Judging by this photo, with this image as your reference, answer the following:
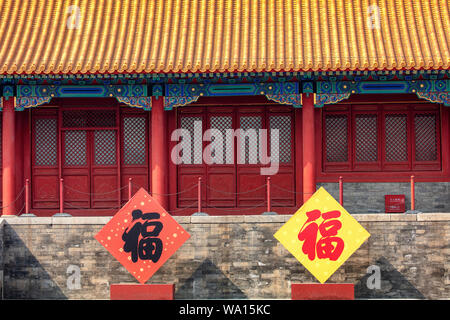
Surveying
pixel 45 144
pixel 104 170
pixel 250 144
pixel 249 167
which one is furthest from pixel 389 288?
pixel 45 144

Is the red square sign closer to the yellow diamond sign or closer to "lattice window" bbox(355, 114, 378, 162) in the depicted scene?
the yellow diamond sign

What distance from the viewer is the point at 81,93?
14.2 meters

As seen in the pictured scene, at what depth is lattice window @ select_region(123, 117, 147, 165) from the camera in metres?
14.6

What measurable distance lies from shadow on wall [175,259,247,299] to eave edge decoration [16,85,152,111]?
392 cm

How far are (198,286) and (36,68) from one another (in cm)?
548

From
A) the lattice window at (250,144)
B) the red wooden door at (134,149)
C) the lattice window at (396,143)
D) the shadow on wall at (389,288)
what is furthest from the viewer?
the red wooden door at (134,149)

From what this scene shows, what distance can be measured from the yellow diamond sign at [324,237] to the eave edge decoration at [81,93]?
4494mm

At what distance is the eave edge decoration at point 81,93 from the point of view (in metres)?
13.9

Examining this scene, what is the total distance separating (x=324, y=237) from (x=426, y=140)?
4408 millimetres

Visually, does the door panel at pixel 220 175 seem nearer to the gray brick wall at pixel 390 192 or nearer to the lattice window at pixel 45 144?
the gray brick wall at pixel 390 192

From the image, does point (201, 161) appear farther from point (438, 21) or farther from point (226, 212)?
point (438, 21)

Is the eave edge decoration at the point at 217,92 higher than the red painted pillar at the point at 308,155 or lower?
higher

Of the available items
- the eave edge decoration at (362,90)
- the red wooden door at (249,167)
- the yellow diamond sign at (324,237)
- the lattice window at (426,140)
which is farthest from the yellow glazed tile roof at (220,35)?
the yellow diamond sign at (324,237)

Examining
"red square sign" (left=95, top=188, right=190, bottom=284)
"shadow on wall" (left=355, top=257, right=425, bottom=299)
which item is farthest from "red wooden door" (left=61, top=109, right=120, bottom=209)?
"shadow on wall" (left=355, top=257, right=425, bottom=299)
